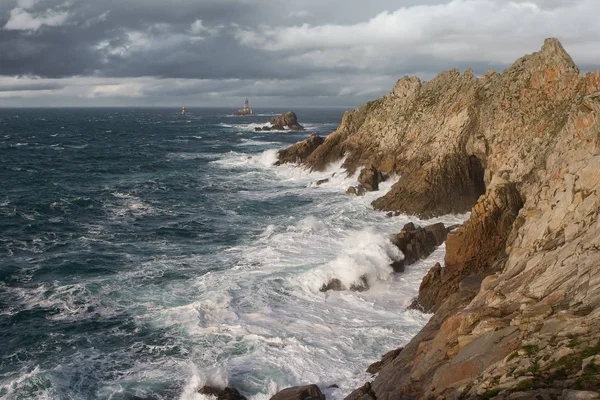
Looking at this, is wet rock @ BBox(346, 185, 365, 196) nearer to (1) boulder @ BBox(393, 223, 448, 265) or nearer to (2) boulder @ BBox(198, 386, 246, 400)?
(1) boulder @ BBox(393, 223, 448, 265)

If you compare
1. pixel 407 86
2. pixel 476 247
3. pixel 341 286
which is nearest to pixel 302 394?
pixel 341 286

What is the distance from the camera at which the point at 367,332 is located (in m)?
26.7

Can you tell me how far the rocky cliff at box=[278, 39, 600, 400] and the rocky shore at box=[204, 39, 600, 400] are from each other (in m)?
0.06

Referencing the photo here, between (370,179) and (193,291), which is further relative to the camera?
(370,179)

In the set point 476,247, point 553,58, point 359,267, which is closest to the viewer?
point 476,247

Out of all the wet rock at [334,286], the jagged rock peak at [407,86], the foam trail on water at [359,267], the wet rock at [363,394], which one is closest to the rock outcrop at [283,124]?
the jagged rock peak at [407,86]

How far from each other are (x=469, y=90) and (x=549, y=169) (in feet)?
94.4

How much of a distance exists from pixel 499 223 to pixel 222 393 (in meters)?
19.4

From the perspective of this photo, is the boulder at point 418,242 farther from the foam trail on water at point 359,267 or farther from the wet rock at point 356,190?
the wet rock at point 356,190

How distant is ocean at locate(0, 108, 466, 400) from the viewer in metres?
23.5

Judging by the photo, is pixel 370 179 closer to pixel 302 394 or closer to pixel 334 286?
pixel 334 286

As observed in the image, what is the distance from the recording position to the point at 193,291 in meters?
32.1

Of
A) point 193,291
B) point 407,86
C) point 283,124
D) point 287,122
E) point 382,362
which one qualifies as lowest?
point 382,362

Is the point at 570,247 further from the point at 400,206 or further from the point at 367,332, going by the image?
the point at 400,206
